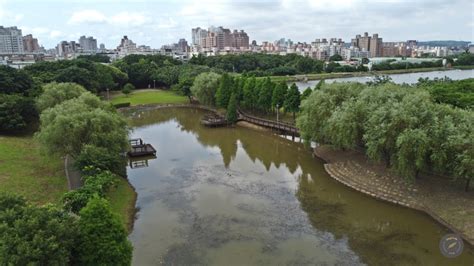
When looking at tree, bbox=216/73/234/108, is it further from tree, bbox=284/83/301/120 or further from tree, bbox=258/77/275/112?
tree, bbox=284/83/301/120

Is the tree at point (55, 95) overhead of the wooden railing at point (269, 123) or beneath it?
overhead

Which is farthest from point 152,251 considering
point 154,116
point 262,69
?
point 262,69

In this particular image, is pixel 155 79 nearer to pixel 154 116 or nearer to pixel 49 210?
pixel 154 116

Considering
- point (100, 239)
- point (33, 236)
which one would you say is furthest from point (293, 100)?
point (33, 236)

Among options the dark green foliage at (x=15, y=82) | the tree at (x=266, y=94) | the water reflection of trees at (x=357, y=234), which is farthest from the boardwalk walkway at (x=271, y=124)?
the dark green foliage at (x=15, y=82)

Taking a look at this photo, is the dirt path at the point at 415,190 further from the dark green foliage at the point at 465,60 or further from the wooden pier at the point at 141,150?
the dark green foliage at the point at 465,60

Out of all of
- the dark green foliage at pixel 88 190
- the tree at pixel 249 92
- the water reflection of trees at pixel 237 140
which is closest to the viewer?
the dark green foliage at pixel 88 190

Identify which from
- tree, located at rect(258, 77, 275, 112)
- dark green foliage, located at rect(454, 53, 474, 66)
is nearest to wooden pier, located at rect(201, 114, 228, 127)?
tree, located at rect(258, 77, 275, 112)

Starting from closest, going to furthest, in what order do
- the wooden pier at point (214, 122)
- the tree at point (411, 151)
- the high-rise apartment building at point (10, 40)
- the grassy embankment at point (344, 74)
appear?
the tree at point (411, 151) < the wooden pier at point (214, 122) < the grassy embankment at point (344, 74) < the high-rise apartment building at point (10, 40)

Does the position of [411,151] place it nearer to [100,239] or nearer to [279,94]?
[100,239]
